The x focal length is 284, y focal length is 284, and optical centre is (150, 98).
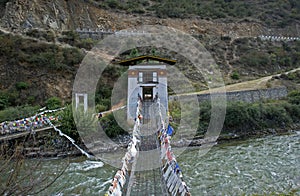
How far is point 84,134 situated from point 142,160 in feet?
23.5

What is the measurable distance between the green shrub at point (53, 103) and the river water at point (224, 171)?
18.7ft

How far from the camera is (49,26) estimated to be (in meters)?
29.9

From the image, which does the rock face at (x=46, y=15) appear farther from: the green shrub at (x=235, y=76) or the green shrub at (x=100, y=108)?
the green shrub at (x=235, y=76)

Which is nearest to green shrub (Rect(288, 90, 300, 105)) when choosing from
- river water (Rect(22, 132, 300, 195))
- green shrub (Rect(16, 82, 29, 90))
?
river water (Rect(22, 132, 300, 195))

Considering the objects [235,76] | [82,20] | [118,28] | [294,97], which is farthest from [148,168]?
[118,28]

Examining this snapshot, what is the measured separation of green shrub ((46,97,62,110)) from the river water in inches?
224

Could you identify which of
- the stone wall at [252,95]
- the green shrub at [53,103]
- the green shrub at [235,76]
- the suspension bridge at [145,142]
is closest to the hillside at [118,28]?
the green shrub at [235,76]

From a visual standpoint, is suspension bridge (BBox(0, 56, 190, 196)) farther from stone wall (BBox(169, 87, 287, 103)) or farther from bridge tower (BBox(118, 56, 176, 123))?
stone wall (BBox(169, 87, 287, 103))

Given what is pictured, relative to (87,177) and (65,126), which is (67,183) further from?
(65,126)

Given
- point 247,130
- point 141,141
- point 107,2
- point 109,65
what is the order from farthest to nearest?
point 107,2 → point 109,65 → point 247,130 → point 141,141

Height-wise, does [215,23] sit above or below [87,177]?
above

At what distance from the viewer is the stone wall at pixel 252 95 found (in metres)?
19.0

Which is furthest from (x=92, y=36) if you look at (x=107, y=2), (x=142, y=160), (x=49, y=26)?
(x=142, y=160)

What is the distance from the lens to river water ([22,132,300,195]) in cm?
916
